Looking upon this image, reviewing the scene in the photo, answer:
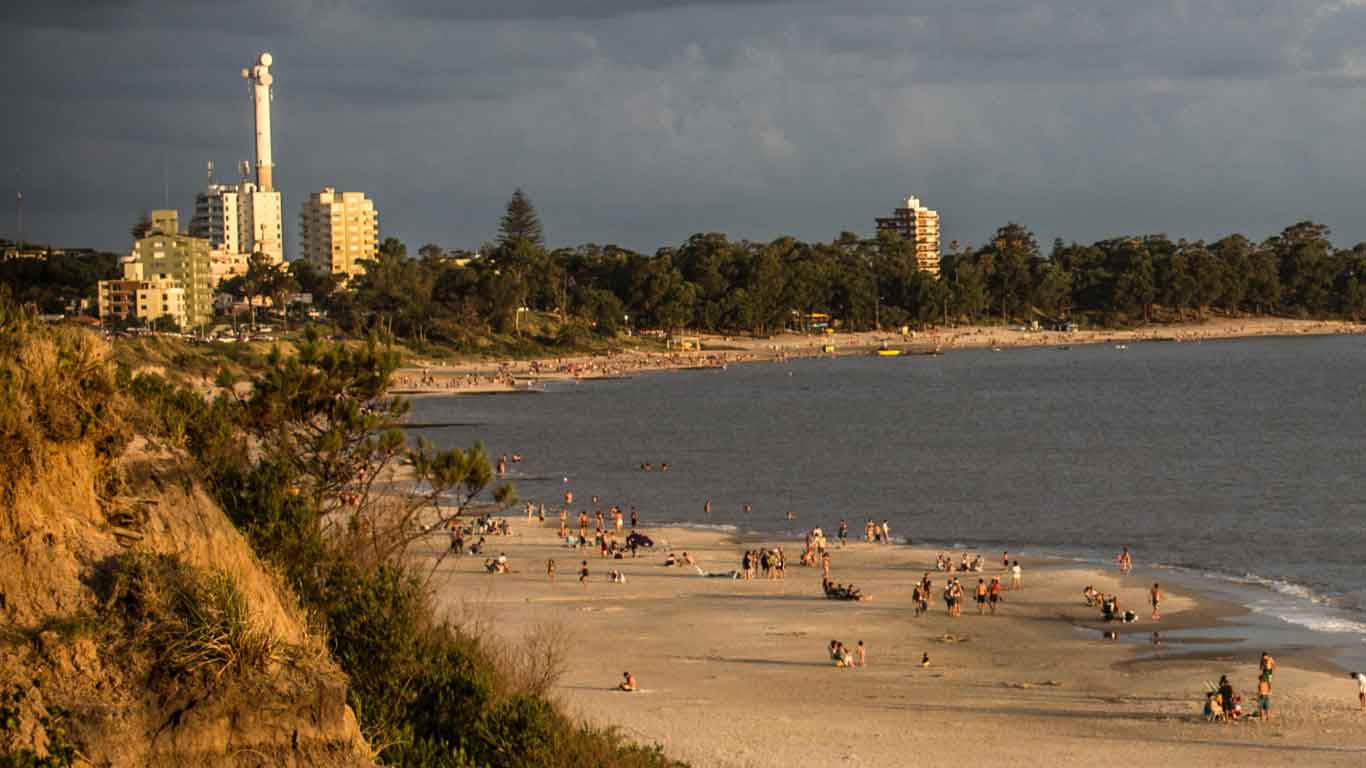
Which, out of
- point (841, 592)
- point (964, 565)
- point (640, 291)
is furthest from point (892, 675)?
point (640, 291)

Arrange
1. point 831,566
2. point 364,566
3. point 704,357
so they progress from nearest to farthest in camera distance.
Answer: point 364,566 < point 831,566 < point 704,357

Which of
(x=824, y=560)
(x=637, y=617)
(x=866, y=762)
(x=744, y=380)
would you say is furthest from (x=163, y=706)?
(x=744, y=380)

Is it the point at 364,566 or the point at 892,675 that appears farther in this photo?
the point at 892,675

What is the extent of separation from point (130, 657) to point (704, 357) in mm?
145470

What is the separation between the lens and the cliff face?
33.4ft

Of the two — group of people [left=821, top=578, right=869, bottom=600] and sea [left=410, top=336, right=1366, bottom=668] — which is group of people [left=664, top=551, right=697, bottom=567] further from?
sea [left=410, top=336, right=1366, bottom=668]

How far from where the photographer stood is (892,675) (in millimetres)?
28688

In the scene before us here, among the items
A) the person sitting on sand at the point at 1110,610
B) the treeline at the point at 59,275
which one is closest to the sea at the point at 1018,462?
the person sitting on sand at the point at 1110,610

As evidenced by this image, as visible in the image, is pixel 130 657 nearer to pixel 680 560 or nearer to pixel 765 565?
pixel 765 565

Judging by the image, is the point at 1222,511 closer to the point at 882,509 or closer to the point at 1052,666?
the point at 882,509

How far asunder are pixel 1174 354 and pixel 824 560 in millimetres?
141123

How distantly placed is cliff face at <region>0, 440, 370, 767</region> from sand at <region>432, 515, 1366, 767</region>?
11.5 meters

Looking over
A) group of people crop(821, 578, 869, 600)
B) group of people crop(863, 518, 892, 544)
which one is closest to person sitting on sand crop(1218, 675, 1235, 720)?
group of people crop(821, 578, 869, 600)

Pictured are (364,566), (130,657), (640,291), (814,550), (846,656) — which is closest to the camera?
(130,657)
